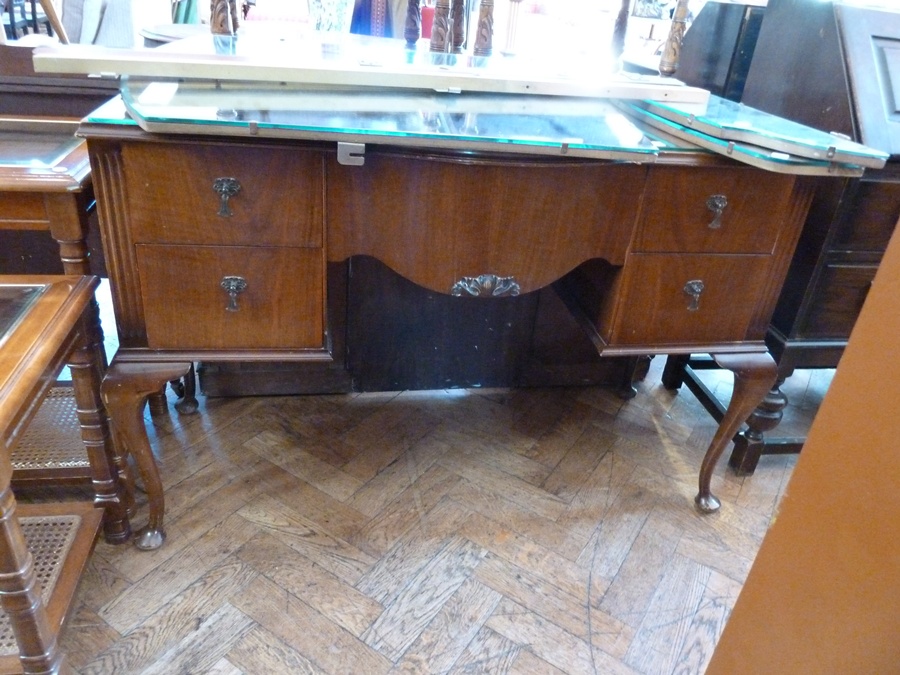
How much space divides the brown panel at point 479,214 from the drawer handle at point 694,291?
132mm

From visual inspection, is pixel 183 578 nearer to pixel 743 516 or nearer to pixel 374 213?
pixel 374 213

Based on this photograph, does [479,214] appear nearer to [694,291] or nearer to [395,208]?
[395,208]

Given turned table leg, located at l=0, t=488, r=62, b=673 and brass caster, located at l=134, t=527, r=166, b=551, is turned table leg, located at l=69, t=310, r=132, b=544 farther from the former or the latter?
turned table leg, located at l=0, t=488, r=62, b=673

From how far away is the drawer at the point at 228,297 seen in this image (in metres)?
0.89

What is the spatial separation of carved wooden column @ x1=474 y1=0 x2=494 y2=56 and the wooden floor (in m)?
0.75

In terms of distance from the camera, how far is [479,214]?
0.92 meters

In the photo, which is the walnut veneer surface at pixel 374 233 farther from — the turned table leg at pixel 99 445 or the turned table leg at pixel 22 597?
the turned table leg at pixel 22 597

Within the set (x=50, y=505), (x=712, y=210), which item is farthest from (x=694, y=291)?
(x=50, y=505)

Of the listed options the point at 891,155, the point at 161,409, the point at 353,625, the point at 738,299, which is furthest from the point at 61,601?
the point at 891,155

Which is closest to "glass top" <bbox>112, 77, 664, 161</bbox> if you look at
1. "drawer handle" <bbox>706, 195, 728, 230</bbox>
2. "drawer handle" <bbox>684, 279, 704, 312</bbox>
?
"drawer handle" <bbox>706, 195, 728, 230</bbox>

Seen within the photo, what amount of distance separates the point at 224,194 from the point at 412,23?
0.57m

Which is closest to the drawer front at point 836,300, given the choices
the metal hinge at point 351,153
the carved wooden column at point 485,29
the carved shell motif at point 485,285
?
the carved shell motif at point 485,285

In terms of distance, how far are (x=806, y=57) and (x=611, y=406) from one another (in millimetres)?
803

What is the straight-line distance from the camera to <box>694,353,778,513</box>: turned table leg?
1.12m
